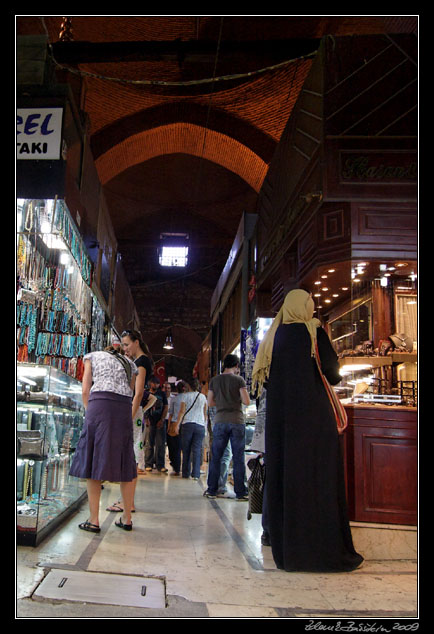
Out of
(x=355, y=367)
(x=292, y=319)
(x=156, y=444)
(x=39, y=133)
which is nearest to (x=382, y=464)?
(x=292, y=319)

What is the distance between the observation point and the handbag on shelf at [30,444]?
10.9ft

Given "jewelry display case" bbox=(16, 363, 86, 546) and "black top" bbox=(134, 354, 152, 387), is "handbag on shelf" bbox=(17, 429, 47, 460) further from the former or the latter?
"black top" bbox=(134, 354, 152, 387)

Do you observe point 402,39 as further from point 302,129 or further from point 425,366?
point 425,366

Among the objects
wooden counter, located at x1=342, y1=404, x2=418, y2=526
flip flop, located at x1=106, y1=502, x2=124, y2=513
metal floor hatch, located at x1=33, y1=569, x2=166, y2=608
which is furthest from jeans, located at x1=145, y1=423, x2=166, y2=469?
metal floor hatch, located at x1=33, y1=569, x2=166, y2=608

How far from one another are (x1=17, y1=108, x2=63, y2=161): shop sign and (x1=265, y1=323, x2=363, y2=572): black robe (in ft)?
7.64

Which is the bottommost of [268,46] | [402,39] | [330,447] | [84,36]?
[330,447]

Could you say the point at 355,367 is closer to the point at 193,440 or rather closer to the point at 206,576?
the point at 193,440

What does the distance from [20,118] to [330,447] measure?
129 inches

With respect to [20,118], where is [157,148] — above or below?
above

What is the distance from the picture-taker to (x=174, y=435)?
8.84m

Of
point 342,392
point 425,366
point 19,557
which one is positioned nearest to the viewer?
point 425,366

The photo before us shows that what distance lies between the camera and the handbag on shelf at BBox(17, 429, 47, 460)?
10.9 ft

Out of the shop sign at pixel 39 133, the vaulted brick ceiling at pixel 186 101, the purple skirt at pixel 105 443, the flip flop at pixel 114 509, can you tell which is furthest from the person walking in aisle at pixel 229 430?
the vaulted brick ceiling at pixel 186 101

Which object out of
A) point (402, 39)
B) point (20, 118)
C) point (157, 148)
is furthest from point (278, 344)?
point (157, 148)
